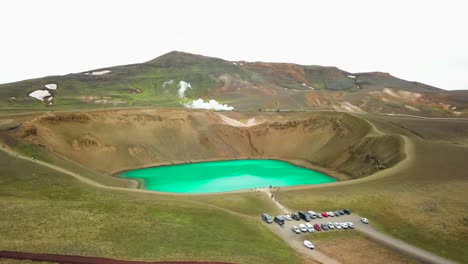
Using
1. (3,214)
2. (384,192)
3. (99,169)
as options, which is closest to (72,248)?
(3,214)

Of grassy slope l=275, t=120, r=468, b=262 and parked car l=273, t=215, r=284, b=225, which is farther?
parked car l=273, t=215, r=284, b=225

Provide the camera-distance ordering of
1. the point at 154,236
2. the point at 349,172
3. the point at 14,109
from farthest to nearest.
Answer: the point at 14,109 < the point at 349,172 < the point at 154,236

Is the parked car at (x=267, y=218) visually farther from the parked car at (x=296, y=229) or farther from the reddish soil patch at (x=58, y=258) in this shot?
the reddish soil patch at (x=58, y=258)

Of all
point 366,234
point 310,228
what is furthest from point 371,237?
point 310,228

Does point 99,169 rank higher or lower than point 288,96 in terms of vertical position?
lower

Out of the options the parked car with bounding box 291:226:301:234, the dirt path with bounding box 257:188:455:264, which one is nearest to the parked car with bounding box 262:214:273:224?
the dirt path with bounding box 257:188:455:264

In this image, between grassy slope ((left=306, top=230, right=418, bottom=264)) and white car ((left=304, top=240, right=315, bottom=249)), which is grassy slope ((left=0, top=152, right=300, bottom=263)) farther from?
grassy slope ((left=306, top=230, right=418, bottom=264))

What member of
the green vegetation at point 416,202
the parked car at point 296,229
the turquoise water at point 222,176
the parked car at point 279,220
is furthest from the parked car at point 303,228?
the turquoise water at point 222,176

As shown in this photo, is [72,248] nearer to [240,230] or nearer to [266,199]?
[240,230]
